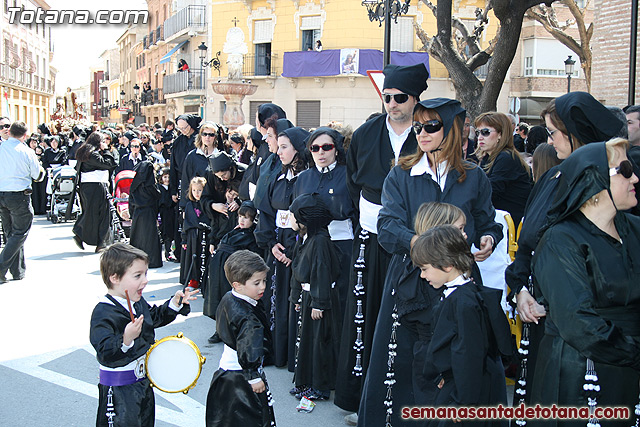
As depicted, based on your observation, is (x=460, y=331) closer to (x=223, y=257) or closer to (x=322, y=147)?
(x=322, y=147)

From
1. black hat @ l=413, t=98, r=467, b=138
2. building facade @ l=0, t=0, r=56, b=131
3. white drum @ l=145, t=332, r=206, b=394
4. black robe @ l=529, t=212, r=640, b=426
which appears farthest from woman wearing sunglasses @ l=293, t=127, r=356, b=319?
building facade @ l=0, t=0, r=56, b=131

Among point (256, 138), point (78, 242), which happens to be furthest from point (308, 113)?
point (256, 138)

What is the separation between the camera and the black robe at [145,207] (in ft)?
34.9

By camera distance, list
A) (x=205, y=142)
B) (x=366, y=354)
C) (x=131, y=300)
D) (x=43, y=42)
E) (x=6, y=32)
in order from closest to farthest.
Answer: (x=131, y=300) → (x=366, y=354) → (x=205, y=142) → (x=6, y=32) → (x=43, y=42)

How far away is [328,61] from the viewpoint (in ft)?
108

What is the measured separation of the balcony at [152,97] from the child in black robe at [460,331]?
153 feet

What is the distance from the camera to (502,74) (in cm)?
1202

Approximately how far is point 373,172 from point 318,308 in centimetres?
115

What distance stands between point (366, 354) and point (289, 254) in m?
1.45

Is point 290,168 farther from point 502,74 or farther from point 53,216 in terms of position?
point 53,216

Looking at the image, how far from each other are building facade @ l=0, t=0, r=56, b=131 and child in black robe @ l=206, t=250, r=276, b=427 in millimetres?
38375

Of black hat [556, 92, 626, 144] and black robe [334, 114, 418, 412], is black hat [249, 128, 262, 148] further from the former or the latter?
black hat [556, 92, 626, 144]

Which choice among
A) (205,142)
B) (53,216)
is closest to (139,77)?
(53,216)

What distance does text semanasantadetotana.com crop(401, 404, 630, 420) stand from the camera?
3.07 m
